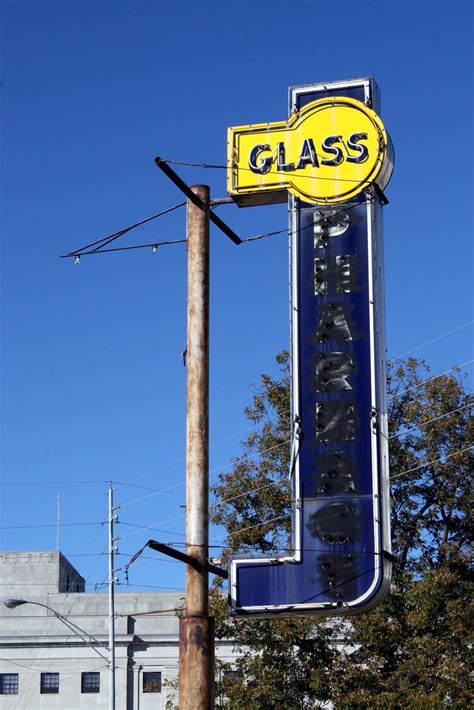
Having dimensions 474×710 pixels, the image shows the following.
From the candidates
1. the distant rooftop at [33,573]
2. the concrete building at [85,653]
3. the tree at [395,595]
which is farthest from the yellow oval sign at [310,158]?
the distant rooftop at [33,573]

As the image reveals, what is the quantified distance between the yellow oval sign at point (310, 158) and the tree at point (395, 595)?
1428 cm

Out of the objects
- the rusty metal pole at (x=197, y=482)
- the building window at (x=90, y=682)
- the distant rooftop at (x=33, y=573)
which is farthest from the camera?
the distant rooftop at (x=33, y=573)

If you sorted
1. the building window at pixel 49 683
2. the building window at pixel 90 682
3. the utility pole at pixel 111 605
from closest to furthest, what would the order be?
the utility pole at pixel 111 605
the building window at pixel 90 682
the building window at pixel 49 683

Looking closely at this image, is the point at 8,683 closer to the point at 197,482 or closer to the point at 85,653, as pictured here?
the point at 85,653

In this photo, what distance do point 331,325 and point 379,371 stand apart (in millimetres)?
847

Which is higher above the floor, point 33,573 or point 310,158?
point 33,573

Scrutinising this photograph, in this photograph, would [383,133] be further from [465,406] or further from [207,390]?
[465,406]

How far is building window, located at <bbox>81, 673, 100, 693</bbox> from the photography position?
5972cm

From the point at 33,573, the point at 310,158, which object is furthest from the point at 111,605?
the point at 310,158

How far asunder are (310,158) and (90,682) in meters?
47.9

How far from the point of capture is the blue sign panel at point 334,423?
1402cm

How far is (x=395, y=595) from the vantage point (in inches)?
1270

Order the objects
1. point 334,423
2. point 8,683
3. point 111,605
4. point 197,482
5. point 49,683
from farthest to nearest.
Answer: point 8,683
point 49,683
point 111,605
point 334,423
point 197,482

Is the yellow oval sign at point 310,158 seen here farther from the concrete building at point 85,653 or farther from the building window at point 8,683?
the building window at point 8,683
